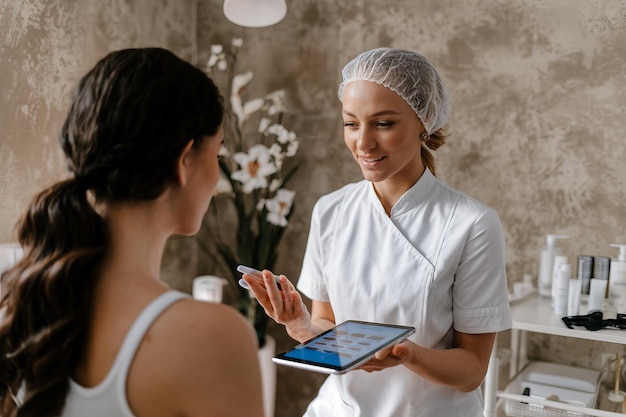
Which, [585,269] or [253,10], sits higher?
[253,10]

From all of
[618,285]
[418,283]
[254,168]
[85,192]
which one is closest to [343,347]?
[418,283]

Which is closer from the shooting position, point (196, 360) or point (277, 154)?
point (196, 360)

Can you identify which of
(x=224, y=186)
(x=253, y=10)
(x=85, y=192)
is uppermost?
(x=253, y=10)

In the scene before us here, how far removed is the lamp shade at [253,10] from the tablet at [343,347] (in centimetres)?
111

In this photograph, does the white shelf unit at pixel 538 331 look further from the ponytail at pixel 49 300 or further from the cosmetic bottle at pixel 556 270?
the ponytail at pixel 49 300

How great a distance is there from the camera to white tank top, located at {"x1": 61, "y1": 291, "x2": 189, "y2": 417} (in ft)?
2.34

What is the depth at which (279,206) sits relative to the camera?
2.58 meters

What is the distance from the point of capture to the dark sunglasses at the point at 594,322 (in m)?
1.79

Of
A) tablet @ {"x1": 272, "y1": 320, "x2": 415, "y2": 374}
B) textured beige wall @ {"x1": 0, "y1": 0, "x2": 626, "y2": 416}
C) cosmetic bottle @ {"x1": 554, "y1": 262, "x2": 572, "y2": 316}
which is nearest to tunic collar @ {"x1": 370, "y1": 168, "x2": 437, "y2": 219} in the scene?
tablet @ {"x1": 272, "y1": 320, "x2": 415, "y2": 374}

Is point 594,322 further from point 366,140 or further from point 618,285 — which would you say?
point 366,140

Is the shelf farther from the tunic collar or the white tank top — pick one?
the white tank top

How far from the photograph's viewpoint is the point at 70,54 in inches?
89.2

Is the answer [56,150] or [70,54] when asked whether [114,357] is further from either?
[70,54]

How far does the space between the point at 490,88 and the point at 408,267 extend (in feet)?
4.01
